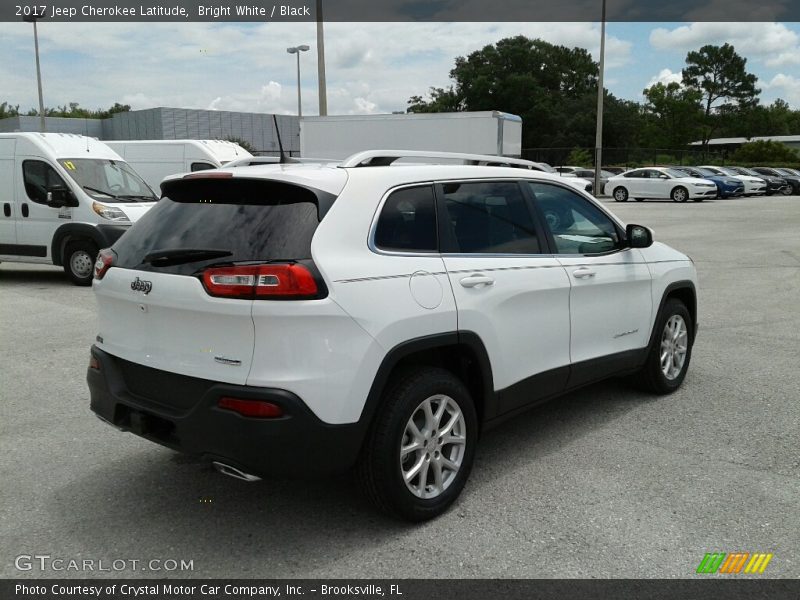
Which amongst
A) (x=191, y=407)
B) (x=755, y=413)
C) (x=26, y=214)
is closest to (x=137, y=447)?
(x=191, y=407)

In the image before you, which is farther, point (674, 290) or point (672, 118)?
point (672, 118)

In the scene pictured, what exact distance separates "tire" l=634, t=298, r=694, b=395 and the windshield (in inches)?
355

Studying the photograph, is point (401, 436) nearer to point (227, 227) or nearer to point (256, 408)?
point (256, 408)

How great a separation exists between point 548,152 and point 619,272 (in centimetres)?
5487

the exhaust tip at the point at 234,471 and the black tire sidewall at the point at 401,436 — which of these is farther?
the black tire sidewall at the point at 401,436

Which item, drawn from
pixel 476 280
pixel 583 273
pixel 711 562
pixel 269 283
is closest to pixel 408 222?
pixel 476 280

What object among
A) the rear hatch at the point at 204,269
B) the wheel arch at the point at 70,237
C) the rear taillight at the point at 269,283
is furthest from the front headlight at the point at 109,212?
the rear taillight at the point at 269,283

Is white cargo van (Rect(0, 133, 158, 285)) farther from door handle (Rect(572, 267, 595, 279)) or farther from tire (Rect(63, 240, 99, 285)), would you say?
door handle (Rect(572, 267, 595, 279))

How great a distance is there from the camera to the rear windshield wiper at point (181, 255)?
3.31m

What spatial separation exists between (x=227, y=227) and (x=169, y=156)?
55.1 feet

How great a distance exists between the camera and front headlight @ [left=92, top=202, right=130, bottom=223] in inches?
443

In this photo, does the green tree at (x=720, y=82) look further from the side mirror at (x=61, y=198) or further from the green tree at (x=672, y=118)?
the side mirror at (x=61, y=198)

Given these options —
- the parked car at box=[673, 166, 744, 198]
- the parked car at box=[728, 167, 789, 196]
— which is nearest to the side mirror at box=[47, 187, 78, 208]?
the parked car at box=[673, 166, 744, 198]

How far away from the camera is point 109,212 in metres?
11.3
